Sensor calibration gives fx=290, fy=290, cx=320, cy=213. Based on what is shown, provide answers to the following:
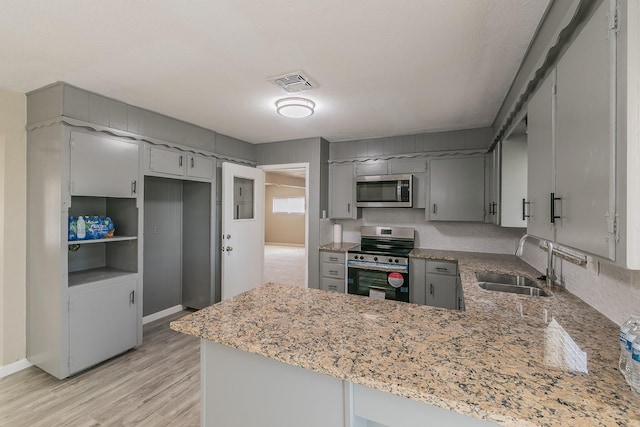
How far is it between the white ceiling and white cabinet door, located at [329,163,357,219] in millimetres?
1347

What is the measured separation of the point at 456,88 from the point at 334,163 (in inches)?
82.2

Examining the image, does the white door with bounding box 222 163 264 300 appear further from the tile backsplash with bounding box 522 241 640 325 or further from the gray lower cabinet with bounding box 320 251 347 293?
the tile backsplash with bounding box 522 241 640 325

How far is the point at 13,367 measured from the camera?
2.53 m

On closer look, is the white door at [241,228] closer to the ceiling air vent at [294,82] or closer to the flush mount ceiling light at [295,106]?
the flush mount ceiling light at [295,106]

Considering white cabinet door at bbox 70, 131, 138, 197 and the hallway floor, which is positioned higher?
white cabinet door at bbox 70, 131, 138, 197

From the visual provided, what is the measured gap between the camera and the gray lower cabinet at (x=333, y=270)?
12.7ft

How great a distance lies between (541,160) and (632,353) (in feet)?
2.86

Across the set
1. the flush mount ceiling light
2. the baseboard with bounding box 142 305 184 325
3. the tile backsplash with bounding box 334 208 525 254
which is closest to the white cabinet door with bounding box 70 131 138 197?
the flush mount ceiling light

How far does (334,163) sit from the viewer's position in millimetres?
4258

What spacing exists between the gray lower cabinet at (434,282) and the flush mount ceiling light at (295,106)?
6.95ft

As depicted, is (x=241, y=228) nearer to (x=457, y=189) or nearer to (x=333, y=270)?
(x=333, y=270)

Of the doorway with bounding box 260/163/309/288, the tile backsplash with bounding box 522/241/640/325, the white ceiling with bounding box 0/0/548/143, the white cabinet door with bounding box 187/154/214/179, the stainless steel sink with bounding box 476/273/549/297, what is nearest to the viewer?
the tile backsplash with bounding box 522/241/640/325

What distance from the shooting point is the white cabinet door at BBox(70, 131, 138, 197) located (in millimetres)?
2418

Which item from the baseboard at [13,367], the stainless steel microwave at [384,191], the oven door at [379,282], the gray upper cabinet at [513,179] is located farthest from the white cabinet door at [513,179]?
the baseboard at [13,367]
